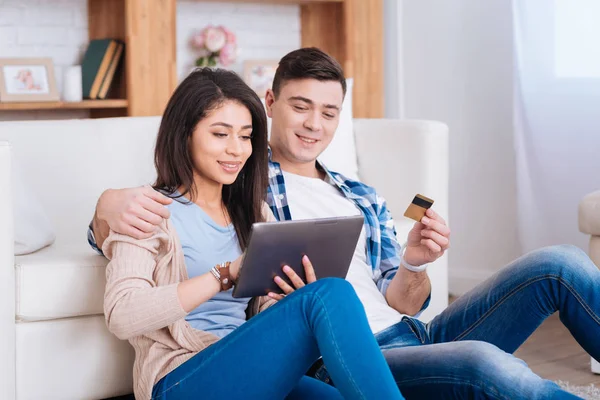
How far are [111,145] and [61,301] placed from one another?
72 centimetres

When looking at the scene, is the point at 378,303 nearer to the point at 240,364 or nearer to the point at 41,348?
the point at 240,364

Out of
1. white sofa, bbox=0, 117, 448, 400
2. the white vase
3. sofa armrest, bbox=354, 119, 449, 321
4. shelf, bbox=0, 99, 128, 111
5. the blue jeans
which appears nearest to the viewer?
the blue jeans

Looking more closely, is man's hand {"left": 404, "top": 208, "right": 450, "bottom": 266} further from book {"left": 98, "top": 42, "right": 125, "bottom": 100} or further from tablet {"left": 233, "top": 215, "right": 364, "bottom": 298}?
book {"left": 98, "top": 42, "right": 125, "bottom": 100}

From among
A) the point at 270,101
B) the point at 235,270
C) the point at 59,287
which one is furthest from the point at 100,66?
the point at 235,270

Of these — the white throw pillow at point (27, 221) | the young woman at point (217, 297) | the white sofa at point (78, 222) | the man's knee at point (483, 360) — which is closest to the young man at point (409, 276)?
the man's knee at point (483, 360)

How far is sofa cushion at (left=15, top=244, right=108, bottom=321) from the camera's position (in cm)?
208

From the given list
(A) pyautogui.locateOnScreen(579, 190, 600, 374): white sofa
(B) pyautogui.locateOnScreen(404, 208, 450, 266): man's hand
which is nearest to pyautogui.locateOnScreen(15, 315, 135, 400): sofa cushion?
(B) pyautogui.locateOnScreen(404, 208, 450, 266): man's hand

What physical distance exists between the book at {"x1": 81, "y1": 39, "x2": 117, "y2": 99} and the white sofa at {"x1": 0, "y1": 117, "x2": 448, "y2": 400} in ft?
3.79

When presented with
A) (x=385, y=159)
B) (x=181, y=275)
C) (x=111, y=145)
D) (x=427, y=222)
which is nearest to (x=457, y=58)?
(x=385, y=159)

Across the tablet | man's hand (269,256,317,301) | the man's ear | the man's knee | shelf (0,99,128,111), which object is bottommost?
the man's knee

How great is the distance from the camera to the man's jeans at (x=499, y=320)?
1.62m

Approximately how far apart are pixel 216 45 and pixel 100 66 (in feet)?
1.98

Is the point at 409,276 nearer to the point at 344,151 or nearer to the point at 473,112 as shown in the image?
the point at 344,151

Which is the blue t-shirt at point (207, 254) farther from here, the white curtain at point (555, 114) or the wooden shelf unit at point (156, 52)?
the white curtain at point (555, 114)
